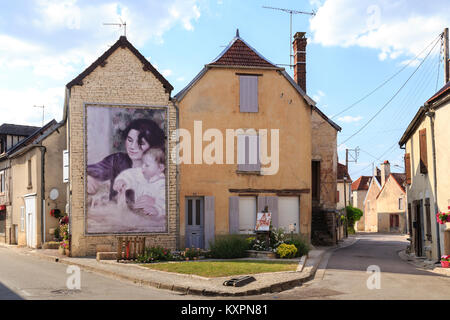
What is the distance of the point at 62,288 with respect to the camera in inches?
463

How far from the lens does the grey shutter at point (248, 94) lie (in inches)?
890

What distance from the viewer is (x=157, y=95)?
71.3 ft

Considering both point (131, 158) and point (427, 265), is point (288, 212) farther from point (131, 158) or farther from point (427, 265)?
point (131, 158)

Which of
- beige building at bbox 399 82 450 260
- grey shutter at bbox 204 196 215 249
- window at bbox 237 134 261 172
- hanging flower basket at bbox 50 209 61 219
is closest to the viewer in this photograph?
beige building at bbox 399 82 450 260

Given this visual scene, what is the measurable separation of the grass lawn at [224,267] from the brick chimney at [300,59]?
13851mm

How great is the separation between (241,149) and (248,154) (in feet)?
1.20

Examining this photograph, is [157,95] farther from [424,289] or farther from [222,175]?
[424,289]

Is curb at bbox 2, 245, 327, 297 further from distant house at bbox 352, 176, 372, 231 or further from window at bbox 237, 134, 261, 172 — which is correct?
distant house at bbox 352, 176, 372, 231

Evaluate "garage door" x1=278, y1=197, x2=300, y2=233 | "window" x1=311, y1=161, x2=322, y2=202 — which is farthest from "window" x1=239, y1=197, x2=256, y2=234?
"window" x1=311, y1=161, x2=322, y2=202

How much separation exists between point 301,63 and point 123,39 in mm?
10941

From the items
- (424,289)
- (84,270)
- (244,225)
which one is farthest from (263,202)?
(424,289)

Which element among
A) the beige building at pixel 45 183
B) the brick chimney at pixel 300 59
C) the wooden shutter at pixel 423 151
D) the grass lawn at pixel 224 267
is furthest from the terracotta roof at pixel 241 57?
the beige building at pixel 45 183

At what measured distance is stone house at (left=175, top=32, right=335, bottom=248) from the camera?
71.7 ft

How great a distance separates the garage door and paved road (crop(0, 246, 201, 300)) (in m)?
9.70
